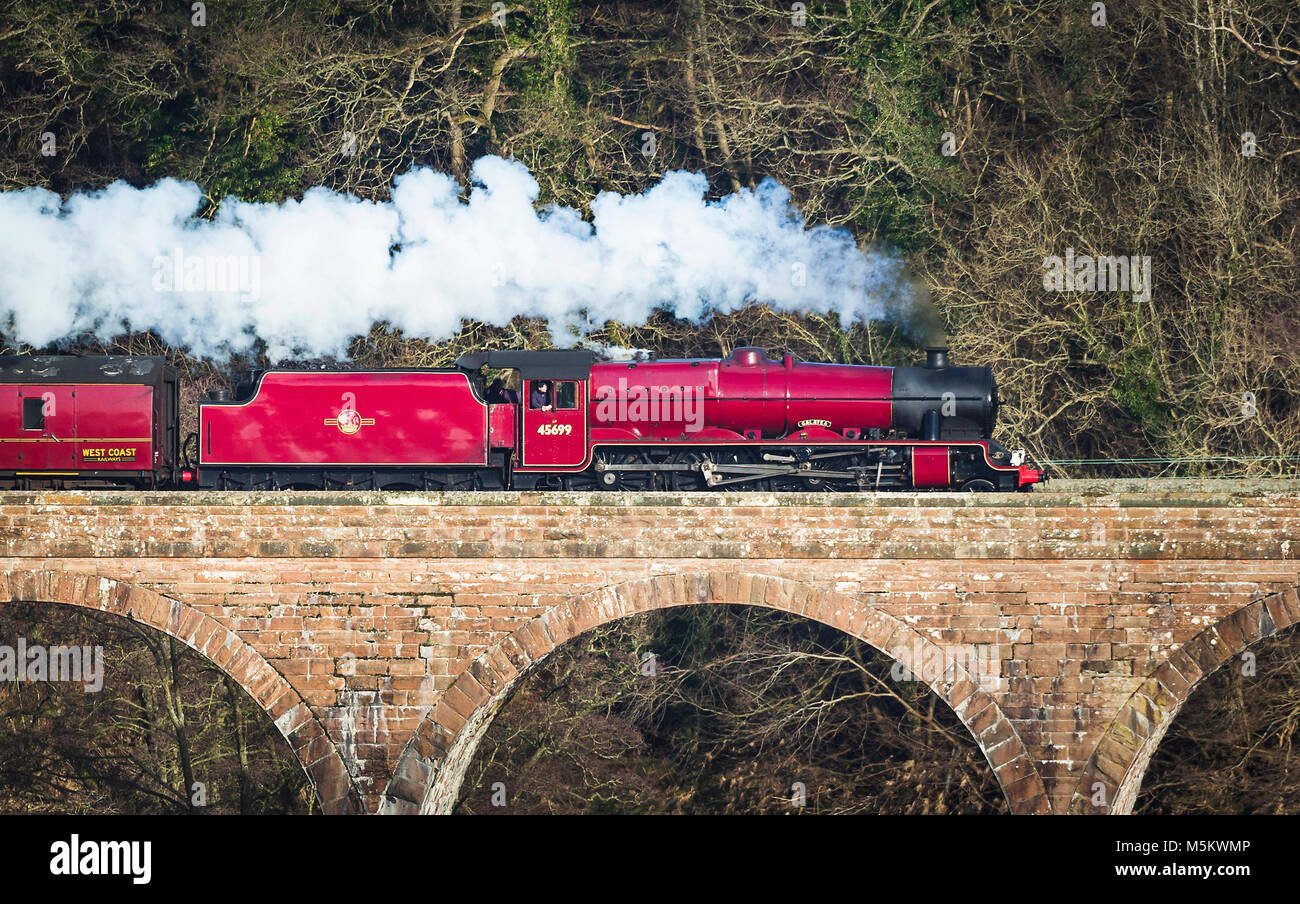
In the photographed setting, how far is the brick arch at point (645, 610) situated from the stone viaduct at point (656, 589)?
0.09 ft

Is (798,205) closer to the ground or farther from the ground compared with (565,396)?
farther from the ground

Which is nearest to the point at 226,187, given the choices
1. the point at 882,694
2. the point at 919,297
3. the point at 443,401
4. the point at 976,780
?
the point at 443,401

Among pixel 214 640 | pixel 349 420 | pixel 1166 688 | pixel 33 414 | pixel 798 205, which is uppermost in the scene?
pixel 798 205

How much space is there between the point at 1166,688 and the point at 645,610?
21.3ft

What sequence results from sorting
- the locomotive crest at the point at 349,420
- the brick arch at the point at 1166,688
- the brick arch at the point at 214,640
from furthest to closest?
the locomotive crest at the point at 349,420 < the brick arch at the point at 214,640 < the brick arch at the point at 1166,688

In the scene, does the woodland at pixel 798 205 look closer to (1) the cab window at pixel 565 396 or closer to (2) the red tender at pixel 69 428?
(2) the red tender at pixel 69 428

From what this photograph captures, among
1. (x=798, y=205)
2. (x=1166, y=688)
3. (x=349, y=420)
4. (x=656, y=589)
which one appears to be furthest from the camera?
(x=798, y=205)

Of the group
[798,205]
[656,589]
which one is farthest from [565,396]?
[798,205]

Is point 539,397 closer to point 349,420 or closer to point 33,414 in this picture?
point 349,420

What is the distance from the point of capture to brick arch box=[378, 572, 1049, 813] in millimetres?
20609

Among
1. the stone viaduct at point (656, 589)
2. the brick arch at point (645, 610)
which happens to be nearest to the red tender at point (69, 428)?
the stone viaduct at point (656, 589)

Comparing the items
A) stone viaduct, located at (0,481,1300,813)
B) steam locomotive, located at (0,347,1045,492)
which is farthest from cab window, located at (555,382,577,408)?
stone viaduct, located at (0,481,1300,813)

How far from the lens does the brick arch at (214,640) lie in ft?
67.8

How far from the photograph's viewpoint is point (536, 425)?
2252 centimetres
